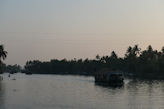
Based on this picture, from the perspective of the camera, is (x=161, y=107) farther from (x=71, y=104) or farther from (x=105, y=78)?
(x=105, y=78)

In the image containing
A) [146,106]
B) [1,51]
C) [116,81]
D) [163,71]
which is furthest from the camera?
[163,71]

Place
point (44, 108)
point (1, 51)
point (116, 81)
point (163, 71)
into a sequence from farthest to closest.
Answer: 1. point (163, 71)
2. point (1, 51)
3. point (116, 81)
4. point (44, 108)

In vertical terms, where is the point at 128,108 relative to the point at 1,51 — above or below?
below

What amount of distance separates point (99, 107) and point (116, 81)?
6315cm

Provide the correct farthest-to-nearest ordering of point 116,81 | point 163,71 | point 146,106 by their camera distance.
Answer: point 163,71, point 116,81, point 146,106

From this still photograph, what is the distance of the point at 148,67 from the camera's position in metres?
198

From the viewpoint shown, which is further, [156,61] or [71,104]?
[156,61]

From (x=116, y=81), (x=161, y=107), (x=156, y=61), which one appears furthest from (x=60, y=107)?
(x=156, y=61)

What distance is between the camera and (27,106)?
5841 cm

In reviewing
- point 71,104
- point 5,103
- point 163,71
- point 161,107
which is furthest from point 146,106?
point 163,71

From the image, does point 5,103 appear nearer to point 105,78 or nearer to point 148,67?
point 105,78

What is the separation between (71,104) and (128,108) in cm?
979

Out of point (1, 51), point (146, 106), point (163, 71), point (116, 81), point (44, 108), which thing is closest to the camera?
point (44, 108)

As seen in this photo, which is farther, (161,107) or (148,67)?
(148,67)
